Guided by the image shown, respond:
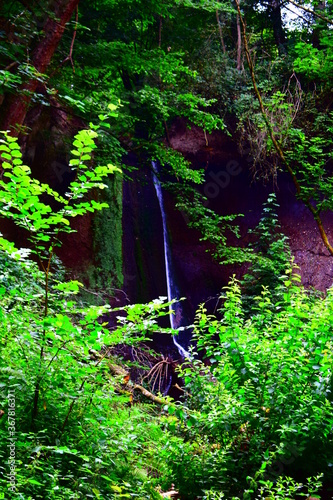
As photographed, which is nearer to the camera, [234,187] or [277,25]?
[277,25]

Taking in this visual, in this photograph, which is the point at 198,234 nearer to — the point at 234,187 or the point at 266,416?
the point at 234,187

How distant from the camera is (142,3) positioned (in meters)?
7.41

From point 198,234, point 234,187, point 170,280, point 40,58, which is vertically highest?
point 234,187

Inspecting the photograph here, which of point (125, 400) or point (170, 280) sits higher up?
point (170, 280)

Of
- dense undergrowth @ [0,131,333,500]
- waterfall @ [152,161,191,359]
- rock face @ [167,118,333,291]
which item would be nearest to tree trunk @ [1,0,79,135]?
dense undergrowth @ [0,131,333,500]

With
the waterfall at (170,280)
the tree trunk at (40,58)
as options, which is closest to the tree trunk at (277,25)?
the waterfall at (170,280)

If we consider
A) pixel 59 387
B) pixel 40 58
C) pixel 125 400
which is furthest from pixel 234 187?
pixel 59 387

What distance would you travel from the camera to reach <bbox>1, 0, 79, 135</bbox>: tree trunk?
204 inches

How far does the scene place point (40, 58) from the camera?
5.39 meters

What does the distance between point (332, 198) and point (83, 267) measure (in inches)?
198

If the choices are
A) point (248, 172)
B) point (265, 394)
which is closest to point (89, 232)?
point (248, 172)

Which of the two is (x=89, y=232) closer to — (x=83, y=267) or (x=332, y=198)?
(x=83, y=267)

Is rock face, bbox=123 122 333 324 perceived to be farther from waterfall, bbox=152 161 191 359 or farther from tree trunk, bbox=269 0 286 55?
tree trunk, bbox=269 0 286 55

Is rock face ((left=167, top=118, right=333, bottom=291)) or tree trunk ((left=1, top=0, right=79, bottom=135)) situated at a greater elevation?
rock face ((left=167, top=118, right=333, bottom=291))
